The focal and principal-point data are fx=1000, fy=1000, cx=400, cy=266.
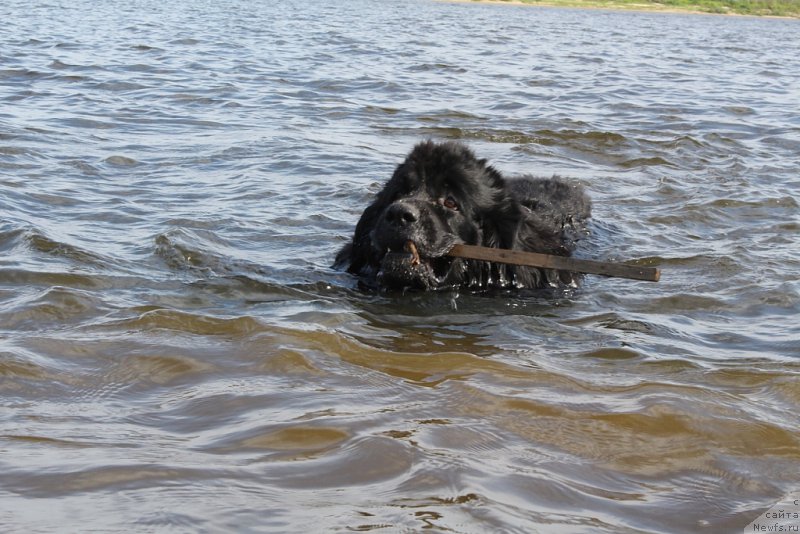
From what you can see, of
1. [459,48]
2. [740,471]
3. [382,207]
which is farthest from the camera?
[459,48]

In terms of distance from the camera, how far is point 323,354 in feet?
15.6

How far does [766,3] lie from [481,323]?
60.5 m

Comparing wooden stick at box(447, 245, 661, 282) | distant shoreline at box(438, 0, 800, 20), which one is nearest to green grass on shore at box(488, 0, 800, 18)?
distant shoreline at box(438, 0, 800, 20)

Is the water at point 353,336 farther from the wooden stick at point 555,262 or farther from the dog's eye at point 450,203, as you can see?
the dog's eye at point 450,203

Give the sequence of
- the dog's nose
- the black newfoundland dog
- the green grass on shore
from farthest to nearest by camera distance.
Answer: the green grass on shore
the black newfoundland dog
the dog's nose

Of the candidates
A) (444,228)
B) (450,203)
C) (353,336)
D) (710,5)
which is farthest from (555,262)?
(710,5)

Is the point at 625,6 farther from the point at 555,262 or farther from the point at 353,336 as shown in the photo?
the point at 353,336

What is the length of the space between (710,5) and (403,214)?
2335 inches

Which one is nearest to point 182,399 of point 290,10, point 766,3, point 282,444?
point 282,444

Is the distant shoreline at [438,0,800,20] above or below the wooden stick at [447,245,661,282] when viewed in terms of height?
above

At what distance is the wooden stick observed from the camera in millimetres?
5004

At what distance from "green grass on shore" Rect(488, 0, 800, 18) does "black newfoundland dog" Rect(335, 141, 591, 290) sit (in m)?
53.6

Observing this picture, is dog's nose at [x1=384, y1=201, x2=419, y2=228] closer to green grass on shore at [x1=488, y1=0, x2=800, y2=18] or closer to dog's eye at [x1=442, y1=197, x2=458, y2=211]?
dog's eye at [x1=442, y1=197, x2=458, y2=211]

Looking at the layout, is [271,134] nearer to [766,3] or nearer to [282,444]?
[282,444]
